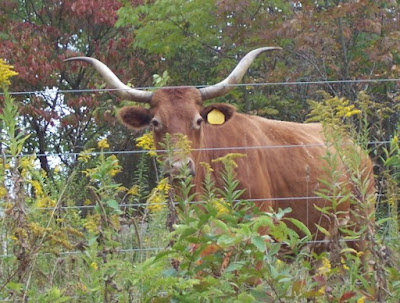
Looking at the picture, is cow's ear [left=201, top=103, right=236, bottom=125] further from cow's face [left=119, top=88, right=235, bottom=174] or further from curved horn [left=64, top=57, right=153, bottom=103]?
curved horn [left=64, top=57, right=153, bottom=103]

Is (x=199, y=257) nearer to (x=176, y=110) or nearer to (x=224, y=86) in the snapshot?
(x=176, y=110)

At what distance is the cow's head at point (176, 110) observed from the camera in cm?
715

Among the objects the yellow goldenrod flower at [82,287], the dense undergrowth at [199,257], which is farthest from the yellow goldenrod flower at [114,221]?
the yellow goldenrod flower at [82,287]

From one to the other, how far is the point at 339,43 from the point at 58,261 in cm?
924

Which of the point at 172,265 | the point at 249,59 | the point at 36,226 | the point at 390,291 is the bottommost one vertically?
the point at 390,291

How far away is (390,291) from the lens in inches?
157

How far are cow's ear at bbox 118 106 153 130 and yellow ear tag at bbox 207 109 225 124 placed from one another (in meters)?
0.52

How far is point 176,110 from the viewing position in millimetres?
7211

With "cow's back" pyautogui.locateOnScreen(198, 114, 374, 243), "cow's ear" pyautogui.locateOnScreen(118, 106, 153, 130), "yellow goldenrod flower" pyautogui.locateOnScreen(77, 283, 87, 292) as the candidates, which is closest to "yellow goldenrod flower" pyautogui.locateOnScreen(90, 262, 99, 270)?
"yellow goldenrod flower" pyautogui.locateOnScreen(77, 283, 87, 292)

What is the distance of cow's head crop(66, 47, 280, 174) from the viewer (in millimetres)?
7148

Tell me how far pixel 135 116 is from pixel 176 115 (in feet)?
2.02

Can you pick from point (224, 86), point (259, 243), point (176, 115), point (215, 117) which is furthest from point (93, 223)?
point (224, 86)

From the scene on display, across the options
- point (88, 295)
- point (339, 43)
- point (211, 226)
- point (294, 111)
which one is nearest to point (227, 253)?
point (211, 226)

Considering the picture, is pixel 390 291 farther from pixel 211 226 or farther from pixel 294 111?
pixel 294 111
